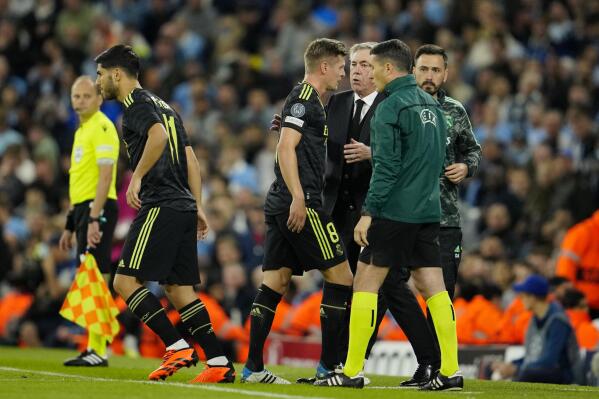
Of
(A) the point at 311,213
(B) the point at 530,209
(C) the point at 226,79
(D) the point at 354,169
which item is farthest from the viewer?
(C) the point at 226,79

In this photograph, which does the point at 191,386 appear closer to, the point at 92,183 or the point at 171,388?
the point at 171,388

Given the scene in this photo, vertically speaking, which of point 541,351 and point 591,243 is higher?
point 591,243

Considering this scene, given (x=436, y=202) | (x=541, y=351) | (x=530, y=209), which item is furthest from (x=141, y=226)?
(x=530, y=209)

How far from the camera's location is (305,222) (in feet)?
29.7

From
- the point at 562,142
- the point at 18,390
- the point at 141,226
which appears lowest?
the point at 18,390

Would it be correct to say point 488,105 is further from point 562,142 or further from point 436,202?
point 436,202

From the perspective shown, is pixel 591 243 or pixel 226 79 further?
pixel 226 79

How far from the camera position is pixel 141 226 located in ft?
30.1

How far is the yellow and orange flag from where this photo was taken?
11.2 metres

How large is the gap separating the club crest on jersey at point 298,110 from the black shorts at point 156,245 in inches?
41.0

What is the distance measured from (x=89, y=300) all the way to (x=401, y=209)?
3.61 m

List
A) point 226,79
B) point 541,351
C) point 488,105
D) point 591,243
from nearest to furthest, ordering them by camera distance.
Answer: point 541,351 → point 591,243 → point 488,105 → point 226,79

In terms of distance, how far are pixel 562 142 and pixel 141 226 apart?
31.1 ft

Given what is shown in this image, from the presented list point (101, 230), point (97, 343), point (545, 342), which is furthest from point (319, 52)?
point (545, 342)
